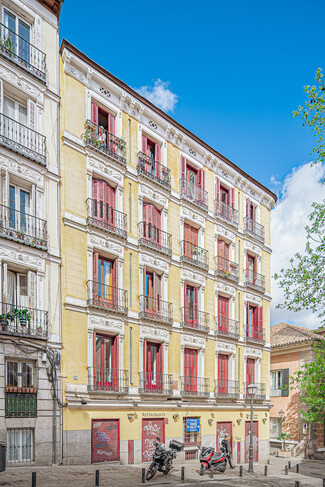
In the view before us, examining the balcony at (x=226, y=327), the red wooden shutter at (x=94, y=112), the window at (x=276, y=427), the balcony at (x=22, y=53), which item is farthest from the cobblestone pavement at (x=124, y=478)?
the red wooden shutter at (x=94, y=112)

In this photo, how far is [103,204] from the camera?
79.2 ft

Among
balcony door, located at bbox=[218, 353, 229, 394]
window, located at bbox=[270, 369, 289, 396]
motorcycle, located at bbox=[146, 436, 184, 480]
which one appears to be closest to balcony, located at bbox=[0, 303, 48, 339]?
A: motorcycle, located at bbox=[146, 436, 184, 480]

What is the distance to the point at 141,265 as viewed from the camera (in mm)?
25766

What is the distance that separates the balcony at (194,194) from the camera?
Result: 2948 cm

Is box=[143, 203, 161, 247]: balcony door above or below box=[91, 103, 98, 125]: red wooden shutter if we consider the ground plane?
below

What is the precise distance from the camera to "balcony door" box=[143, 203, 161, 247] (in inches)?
1042

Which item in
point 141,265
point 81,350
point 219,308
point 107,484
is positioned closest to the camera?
point 107,484

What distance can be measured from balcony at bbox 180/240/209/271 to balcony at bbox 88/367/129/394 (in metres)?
7.66

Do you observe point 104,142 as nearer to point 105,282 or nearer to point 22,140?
point 22,140

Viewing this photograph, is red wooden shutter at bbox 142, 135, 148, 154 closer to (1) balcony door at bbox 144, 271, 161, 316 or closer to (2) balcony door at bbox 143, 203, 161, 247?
(2) balcony door at bbox 143, 203, 161, 247

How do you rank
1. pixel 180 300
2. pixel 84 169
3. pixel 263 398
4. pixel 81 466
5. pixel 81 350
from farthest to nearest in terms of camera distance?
pixel 263 398
pixel 180 300
pixel 84 169
pixel 81 350
pixel 81 466

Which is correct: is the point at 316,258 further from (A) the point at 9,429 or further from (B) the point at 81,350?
(A) the point at 9,429

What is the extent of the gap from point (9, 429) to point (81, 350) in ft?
14.7

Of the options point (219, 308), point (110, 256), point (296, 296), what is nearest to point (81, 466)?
point (110, 256)
